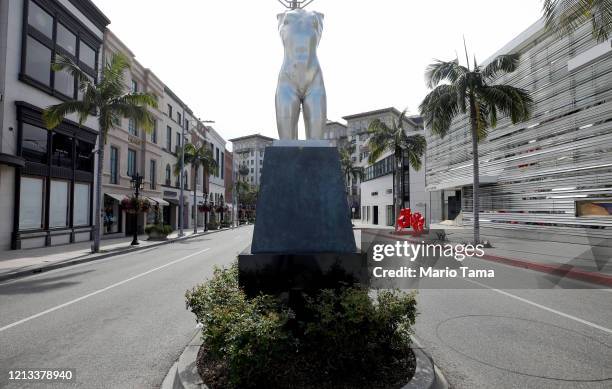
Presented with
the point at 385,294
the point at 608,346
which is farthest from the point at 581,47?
the point at 385,294

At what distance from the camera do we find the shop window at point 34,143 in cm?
1766

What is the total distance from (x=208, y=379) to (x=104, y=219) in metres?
26.7

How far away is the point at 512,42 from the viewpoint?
23.9 metres

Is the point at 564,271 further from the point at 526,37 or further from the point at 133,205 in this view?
the point at 133,205

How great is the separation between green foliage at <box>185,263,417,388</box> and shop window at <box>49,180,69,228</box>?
65.1 feet

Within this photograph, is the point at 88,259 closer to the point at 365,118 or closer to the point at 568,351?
the point at 568,351

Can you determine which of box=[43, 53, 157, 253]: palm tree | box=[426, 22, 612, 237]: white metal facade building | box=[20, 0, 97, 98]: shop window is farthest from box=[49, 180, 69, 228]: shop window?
box=[426, 22, 612, 237]: white metal facade building

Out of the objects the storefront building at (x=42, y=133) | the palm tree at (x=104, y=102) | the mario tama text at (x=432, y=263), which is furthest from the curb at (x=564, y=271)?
the storefront building at (x=42, y=133)

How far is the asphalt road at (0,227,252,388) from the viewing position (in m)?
4.43

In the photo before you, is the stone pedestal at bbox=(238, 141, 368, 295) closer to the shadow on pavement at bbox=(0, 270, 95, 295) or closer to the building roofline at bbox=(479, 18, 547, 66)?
the shadow on pavement at bbox=(0, 270, 95, 295)

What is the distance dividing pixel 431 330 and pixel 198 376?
12.5 ft

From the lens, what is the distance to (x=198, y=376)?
365 centimetres

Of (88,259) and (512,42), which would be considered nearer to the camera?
(88,259)

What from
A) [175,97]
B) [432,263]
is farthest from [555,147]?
[175,97]
